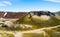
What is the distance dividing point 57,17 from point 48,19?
72 cm

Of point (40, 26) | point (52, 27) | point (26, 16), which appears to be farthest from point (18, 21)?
point (52, 27)

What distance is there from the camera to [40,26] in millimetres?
12102

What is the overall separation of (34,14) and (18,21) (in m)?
1.33

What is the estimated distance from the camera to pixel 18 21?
1196 centimetres

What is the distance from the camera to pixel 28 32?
11.7 m

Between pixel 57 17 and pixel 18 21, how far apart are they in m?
3.02

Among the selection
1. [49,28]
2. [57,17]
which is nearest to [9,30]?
[49,28]

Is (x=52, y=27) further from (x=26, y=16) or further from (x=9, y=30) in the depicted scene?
(x=9, y=30)

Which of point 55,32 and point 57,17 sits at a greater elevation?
point 57,17

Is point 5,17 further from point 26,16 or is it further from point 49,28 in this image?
point 49,28

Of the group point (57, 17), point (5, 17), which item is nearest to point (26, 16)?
point (5, 17)

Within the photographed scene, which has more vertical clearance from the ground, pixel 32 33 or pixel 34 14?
pixel 34 14

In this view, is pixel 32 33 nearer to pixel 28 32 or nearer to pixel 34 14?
pixel 28 32

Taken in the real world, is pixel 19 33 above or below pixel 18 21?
below
